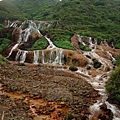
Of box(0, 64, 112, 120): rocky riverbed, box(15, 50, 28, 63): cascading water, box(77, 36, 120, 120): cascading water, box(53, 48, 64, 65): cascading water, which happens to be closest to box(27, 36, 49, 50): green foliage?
box(15, 50, 28, 63): cascading water

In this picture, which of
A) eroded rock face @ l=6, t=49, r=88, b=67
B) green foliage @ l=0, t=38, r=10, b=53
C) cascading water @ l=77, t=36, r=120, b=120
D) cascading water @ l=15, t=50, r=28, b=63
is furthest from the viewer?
green foliage @ l=0, t=38, r=10, b=53

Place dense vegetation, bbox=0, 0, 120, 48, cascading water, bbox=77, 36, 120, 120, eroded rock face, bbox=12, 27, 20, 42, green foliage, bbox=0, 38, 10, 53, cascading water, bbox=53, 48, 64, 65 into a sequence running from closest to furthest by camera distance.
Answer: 1. cascading water, bbox=77, 36, 120, 120
2. cascading water, bbox=53, 48, 64, 65
3. green foliage, bbox=0, 38, 10, 53
4. eroded rock face, bbox=12, 27, 20, 42
5. dense vegetation, bbox=0, 0, 120, 48

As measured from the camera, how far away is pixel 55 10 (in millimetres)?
92562

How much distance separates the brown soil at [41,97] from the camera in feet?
55.5

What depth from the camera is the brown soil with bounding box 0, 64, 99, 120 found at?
16.9 meters

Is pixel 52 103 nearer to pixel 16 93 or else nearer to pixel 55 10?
pixel 16 93

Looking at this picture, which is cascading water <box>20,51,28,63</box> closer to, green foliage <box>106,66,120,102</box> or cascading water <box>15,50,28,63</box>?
cascading water <box>15,50,28,63</box>

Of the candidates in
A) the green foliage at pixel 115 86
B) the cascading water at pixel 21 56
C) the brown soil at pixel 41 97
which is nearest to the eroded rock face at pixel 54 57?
the cascading water at pixel 21 56

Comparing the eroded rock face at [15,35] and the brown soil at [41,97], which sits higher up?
the eroded rock face at [15,35]

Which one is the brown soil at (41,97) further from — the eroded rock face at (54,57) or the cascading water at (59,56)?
the cascading water at (59,56)

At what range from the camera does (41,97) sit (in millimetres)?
20500

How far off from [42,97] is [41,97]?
92 millimetres

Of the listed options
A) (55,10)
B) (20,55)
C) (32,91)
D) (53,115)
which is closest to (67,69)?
(20,55)

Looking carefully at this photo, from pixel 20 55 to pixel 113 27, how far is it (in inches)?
1566
